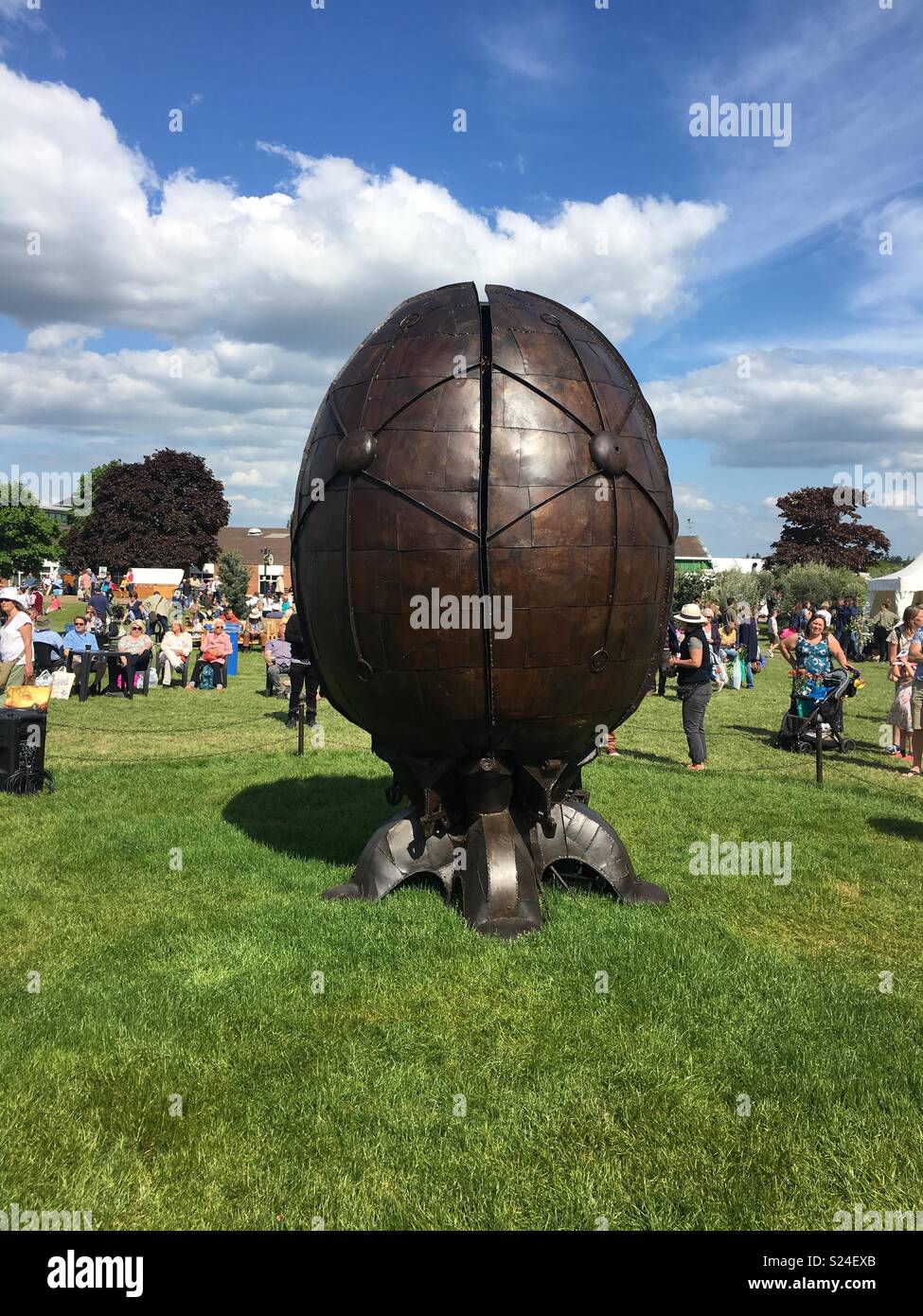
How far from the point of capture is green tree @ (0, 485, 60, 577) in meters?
63.7

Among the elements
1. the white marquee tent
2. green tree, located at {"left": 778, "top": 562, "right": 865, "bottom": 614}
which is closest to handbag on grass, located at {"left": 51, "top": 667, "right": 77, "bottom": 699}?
the white marquee tent

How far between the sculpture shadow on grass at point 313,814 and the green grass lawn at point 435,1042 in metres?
0.07

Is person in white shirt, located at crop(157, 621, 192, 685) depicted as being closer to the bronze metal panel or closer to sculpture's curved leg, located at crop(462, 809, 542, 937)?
the bronze metal panel

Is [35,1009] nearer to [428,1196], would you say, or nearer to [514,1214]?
[428,1196]

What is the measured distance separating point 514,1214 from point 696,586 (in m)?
45.0

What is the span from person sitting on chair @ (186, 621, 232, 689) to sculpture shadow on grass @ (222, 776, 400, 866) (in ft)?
32.5

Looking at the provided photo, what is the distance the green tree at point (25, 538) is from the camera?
63.7 m

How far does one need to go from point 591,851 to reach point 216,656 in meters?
14.9

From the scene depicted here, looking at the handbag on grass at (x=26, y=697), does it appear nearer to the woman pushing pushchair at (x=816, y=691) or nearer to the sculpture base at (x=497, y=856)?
the sculpture base at (x=497, y=856)

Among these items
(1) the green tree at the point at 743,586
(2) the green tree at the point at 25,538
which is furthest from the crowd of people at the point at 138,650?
(2) the green tree at the point at 25,538

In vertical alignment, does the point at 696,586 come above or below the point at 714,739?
above
